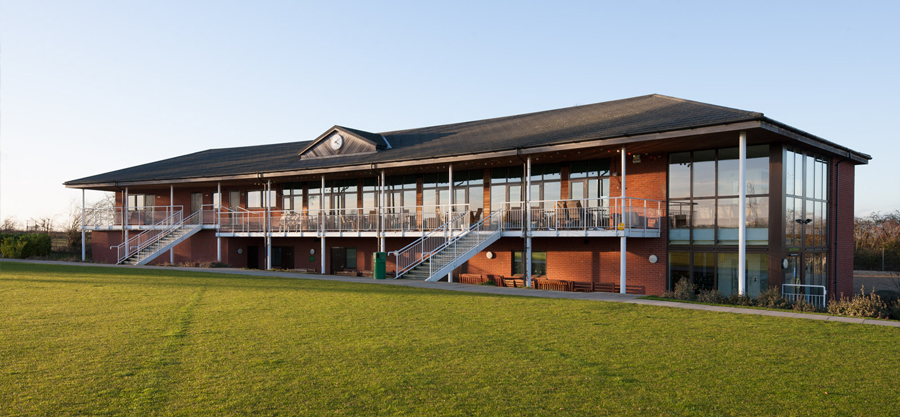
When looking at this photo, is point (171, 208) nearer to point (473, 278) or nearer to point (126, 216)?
point (126, 216)

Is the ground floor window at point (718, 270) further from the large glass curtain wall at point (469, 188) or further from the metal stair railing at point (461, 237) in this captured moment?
the large glass curtain wall at point (469, 188)

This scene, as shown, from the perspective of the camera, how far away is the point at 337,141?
2738 centimetres

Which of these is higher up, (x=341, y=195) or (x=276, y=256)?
(x=341, y=195)

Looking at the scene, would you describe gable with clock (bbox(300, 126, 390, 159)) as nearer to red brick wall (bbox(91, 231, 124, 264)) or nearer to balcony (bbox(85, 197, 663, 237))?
balcony (bbox(85, 197, 663, 237))

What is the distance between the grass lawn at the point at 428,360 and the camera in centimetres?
589

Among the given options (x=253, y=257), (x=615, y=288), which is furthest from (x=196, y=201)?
(x=615, y=288)

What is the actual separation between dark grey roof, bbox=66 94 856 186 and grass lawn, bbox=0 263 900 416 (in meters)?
6.28

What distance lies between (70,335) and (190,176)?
20.7m

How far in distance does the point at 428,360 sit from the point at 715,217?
13012 mm

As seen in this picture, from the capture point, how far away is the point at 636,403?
5.95 metres

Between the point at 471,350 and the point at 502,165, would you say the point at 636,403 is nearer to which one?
the point at 471,350

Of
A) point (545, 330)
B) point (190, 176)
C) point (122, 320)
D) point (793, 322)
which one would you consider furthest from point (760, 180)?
point (190, 176)

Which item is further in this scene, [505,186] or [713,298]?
[505,186]

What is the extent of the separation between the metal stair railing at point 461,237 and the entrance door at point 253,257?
566 inches
